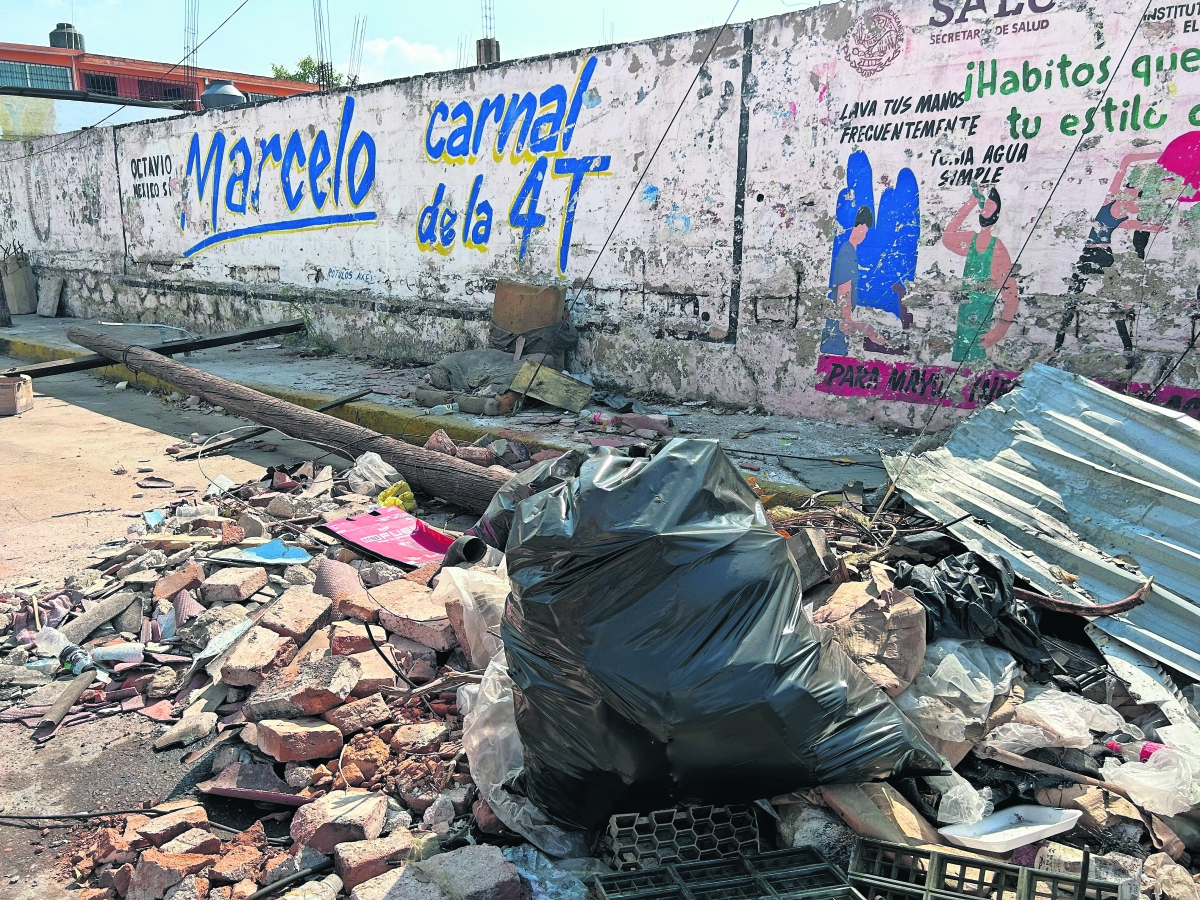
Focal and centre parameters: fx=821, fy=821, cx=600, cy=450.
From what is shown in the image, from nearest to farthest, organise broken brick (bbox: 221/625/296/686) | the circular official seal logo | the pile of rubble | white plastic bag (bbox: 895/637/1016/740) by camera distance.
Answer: the pile of rubble
white plastic bag (bbox: 895/637/1016/740)
broken brick (bbox: 221/625/296/686)
the circular official seal logo

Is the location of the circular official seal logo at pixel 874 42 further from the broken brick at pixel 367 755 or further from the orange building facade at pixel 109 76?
the orange building facade at pixel 109 76

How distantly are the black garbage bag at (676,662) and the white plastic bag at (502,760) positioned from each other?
0.08 m

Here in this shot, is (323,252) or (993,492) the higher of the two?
(323,252)

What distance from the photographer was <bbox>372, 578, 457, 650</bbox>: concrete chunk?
3074mm

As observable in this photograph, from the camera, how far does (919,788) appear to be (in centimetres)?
213

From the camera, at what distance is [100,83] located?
26.0 metres

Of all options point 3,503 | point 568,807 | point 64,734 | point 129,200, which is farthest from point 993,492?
point 129,200

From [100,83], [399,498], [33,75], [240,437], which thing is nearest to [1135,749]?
[399,498]

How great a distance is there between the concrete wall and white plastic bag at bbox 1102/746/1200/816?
3294mm

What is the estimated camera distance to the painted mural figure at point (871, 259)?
5.42 m

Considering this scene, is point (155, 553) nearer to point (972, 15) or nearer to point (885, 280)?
point (885, 280)

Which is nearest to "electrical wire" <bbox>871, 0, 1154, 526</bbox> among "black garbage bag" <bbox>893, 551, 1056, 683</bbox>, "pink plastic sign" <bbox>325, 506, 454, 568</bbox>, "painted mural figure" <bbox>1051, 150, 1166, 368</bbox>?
"painted mural figure" <bbox>1051, 150, 1166, 368</bbox>

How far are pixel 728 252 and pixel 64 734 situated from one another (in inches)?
199

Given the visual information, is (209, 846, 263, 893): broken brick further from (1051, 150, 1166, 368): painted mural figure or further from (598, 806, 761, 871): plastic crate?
(1051, 150, 1166, 368): painted mural figure
